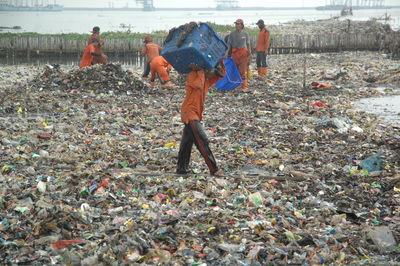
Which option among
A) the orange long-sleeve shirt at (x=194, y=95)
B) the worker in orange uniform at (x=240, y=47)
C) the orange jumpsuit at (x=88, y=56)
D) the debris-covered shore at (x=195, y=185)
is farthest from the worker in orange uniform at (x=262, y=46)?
the orange long-sleeve shirt at (x=194, y=95)

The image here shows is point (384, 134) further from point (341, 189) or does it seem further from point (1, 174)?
point (1, 174)

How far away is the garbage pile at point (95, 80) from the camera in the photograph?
11.5 m

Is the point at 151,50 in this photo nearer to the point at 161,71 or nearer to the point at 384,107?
the point at 161,71

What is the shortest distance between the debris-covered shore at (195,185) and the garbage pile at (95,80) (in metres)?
0.98

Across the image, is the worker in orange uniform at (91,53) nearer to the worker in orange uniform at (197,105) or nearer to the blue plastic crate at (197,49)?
the blue plastic crate at (197,49)

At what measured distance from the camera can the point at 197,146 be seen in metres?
5.64

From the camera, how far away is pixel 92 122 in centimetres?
852

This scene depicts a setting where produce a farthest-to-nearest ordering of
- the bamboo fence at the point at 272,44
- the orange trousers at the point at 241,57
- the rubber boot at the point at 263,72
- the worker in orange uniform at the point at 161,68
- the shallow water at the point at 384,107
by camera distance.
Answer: the bamboo fence at the point at 272,44
the rubber boot at the point at 263,72
the worker in orange uniform at the point at 161,68
the orange trousers at the point at 241,57
the shallow water at the point at 384,107

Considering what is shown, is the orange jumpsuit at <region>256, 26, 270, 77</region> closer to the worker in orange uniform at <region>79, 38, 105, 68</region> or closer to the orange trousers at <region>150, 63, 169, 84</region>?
the orange trousers at <region>150, 63, 169, 84</region>

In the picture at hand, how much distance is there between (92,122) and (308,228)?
5.11m

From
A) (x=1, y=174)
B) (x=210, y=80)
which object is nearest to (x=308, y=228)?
(x=210, y=80)

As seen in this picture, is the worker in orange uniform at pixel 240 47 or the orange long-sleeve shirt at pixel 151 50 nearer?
the worker in orange uniform at pixel 240 47

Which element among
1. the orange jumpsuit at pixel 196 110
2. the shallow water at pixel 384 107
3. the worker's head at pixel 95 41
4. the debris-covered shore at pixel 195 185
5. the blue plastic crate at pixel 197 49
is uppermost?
the worker's head at pixel 95 41

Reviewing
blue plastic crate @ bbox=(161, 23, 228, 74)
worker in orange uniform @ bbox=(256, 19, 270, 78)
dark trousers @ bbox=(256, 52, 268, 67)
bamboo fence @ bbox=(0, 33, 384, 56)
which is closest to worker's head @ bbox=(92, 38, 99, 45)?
worker in orange uniform @ bbox=(256, 19, 270, 78)
